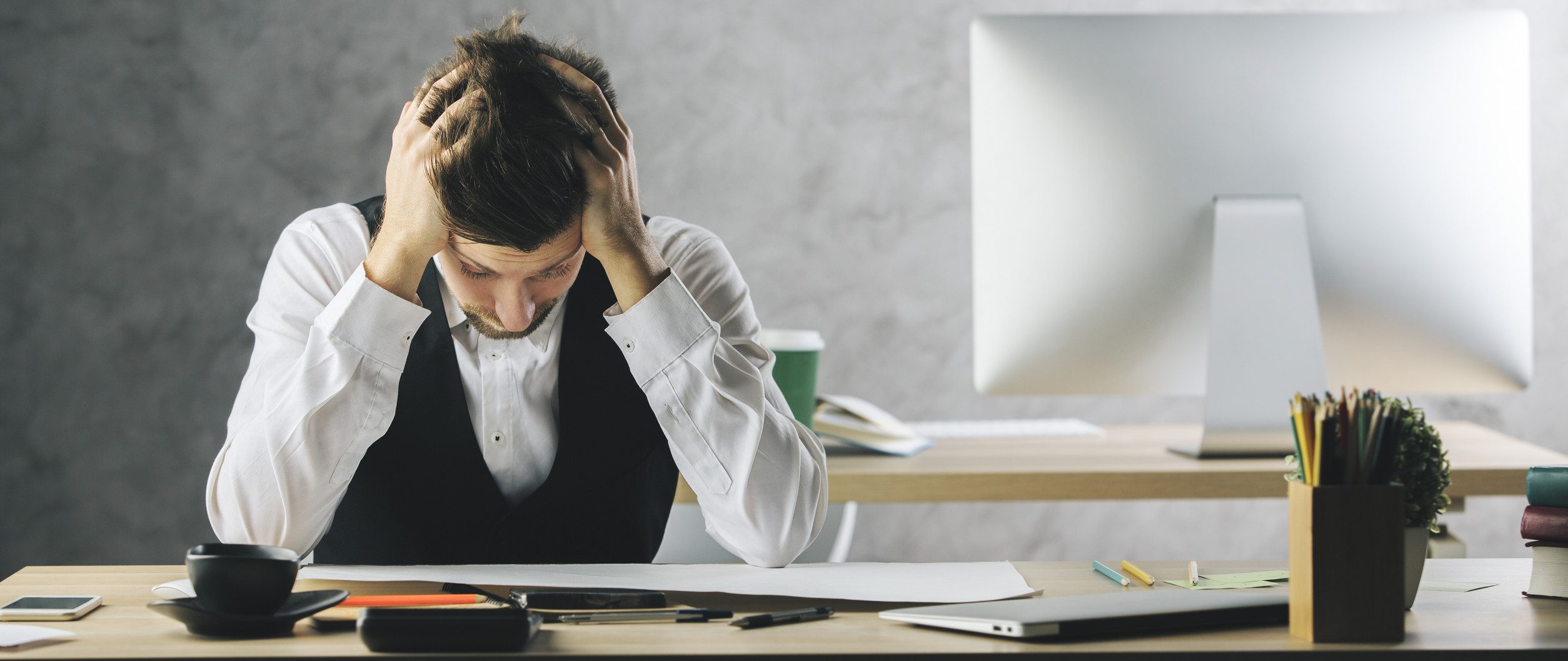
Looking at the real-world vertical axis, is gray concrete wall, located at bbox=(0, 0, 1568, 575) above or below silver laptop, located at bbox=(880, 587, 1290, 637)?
above

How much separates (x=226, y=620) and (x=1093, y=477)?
1.18 metres

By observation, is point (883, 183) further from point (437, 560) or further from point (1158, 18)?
point (437, 560)

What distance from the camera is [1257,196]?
1512mm

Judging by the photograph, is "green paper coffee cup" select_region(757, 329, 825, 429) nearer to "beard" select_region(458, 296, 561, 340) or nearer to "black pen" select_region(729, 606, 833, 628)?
"beard" select_region(458, 296, 561, 340)

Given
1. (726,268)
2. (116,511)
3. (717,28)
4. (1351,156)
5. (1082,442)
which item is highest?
(717,28)

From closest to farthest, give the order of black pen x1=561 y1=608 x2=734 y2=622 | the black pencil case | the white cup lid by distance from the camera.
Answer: the black pencil case → black pen x1=561 y1=608 x2=734 y2=622 → the white cup lid

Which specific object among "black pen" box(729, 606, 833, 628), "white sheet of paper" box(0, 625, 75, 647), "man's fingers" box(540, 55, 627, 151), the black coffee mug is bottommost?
"black pen" box(729, 606, 833, 628)

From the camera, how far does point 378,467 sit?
4.32ft

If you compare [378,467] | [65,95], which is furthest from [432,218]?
[65,95]

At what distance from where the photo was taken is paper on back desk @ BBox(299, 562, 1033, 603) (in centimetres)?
92

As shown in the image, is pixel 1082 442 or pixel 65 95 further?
pixel 65 95

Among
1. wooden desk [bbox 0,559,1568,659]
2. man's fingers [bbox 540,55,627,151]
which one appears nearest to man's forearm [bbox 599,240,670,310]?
man's fingers [bbox 540,55,627,151]

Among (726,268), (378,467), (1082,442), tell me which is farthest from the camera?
(1082,442)

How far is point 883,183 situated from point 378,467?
1.61 metres
